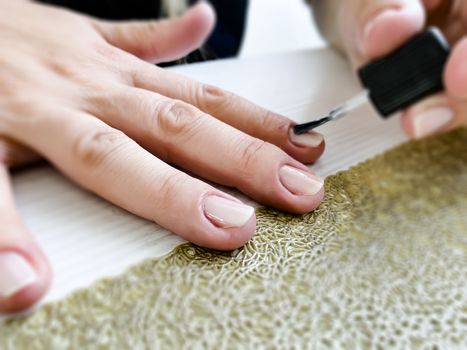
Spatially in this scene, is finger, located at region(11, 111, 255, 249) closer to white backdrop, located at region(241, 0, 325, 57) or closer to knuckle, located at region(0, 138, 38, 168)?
knuckle, located at region(0, 138, 38, 168)

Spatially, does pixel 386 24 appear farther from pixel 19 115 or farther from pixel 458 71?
pixel 19 115

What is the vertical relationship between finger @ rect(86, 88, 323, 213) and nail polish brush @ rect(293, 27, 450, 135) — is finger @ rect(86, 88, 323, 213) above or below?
below

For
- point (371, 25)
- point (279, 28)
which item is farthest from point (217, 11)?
point (371, 25)

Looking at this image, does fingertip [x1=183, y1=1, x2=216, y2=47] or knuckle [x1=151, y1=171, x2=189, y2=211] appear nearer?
knuckle [x1=151, y1=171, x2=189, y2=211]

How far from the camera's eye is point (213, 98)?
0.40 metres

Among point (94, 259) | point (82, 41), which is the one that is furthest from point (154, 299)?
point (82, 41)

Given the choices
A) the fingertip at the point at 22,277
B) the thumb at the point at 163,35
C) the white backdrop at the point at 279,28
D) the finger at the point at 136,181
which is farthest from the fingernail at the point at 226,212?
the white backdrop at the point at 279,28

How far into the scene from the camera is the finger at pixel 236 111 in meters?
0.37

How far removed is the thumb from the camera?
1.47ft

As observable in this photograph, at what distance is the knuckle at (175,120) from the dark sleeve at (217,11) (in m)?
0.11

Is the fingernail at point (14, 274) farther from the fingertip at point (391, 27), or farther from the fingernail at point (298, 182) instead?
the fingertip at point (391, 27)

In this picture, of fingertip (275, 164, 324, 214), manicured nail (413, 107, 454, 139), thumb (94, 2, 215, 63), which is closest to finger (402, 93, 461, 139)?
manicured nail (413, 107, 454, 139)

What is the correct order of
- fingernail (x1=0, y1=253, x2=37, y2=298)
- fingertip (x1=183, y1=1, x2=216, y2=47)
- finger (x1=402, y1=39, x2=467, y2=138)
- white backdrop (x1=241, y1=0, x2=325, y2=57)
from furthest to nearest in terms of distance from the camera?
1. white backdrop (x1=241, y1=0, x2=325, y2=57)
2. fingertip (x1=183, y1=1, x2=216, y2=47)
3. finger (x1=402, y1=39, x2=467, y2=138)
4. fingernail (x1=0, y1=253, x2=37, y2=298)

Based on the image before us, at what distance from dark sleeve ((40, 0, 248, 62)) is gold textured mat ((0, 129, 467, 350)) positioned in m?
0.23
